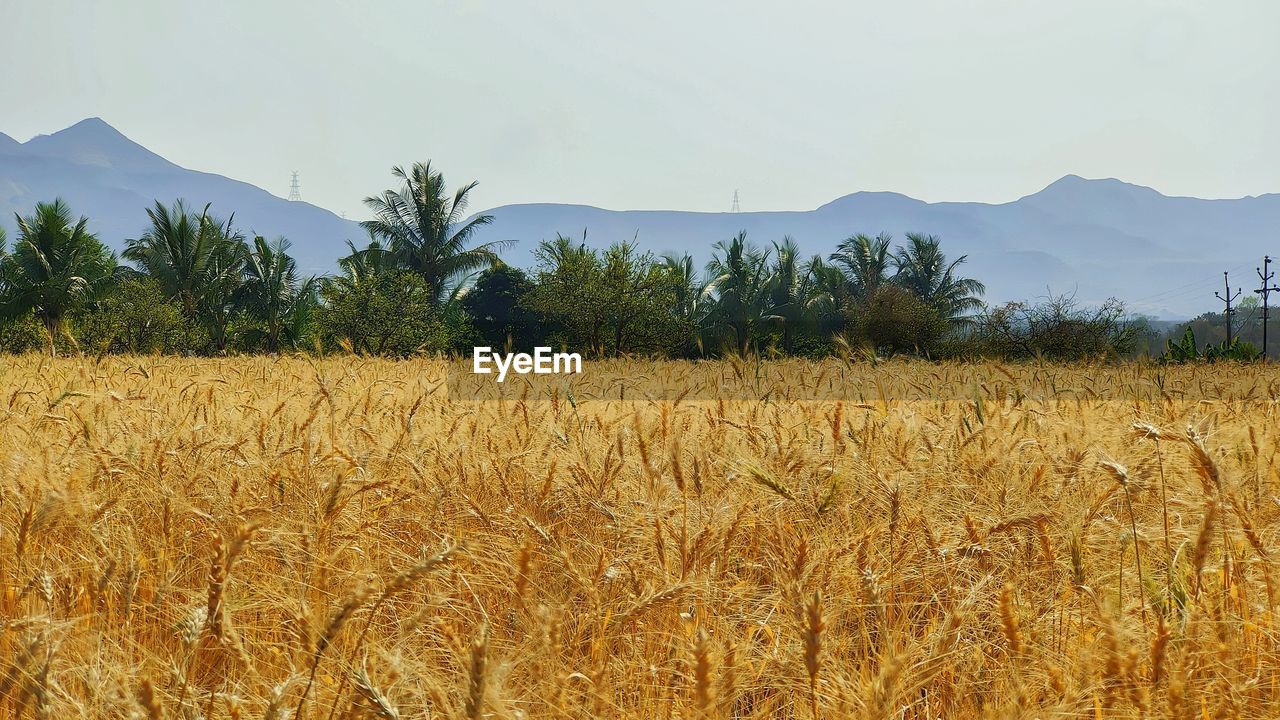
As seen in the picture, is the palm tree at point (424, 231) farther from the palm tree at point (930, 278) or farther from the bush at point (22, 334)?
the palm tree at point (930, 278)

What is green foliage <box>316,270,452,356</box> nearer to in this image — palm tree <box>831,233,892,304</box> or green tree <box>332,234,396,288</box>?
green tree <box>332,234,396,288</box>

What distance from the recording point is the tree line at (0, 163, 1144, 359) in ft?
83.4

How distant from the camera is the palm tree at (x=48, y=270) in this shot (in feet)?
104

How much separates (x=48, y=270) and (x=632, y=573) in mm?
39607

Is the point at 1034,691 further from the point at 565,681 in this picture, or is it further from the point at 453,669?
the point at 453,669

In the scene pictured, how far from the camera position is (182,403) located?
14.3ft

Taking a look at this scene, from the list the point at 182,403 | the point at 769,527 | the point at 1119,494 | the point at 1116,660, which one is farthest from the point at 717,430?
the point at 182,403

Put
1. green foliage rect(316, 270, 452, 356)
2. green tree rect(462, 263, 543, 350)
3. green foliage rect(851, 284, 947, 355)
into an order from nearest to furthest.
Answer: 1. green foliage rect(316, 270, 452, 356)
2. green foliage rect(851, 284, 947, 355)
3. green tree rect(462, 263, 543, 350)

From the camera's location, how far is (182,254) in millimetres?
33562

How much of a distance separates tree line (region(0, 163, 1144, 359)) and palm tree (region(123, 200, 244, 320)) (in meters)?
0.09

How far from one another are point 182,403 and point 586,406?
2371 mm

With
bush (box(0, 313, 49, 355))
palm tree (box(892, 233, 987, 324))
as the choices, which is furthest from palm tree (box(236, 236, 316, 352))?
palm tree (box(892, 233, 987, 324))

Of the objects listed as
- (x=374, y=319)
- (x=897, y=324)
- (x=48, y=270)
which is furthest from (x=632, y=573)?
(x=48, y=270)

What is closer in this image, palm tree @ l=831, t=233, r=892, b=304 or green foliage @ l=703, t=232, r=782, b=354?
green foliage @ l=703, t=232, r=782, b=354
